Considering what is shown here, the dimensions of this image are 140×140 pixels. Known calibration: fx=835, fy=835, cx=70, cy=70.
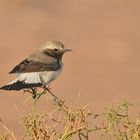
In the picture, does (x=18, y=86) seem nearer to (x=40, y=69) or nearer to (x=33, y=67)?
(x=33, y=67)

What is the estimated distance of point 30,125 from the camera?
4.16 m

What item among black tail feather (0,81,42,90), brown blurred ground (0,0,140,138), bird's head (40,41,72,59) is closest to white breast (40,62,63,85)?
bird's head (40,41,72,59)

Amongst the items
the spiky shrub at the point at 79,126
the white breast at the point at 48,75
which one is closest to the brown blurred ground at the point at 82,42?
the white breast at the point at 48,75

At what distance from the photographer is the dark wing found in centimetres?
749

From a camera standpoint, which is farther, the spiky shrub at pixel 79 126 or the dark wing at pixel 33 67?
the dark wing at pixel 33 67

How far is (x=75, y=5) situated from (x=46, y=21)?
3965 millimetres

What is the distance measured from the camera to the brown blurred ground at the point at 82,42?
18234 millimetres

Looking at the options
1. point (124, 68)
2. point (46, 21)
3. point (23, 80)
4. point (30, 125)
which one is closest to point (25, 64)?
point (23, 80)

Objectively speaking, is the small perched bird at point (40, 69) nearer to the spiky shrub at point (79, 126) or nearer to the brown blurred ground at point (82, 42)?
the spiky shrub at point (79, 126)

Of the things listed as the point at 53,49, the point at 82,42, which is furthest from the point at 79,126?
the point at 82,42

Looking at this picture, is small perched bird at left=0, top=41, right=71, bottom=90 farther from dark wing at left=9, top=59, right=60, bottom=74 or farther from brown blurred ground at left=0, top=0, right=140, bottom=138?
brown blurred ground at left=0, top=0, right=140, bottom=138

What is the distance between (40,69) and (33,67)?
164mm

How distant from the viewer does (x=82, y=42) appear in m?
24.3

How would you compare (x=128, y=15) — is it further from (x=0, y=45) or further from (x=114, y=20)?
(x=0, y=45)
